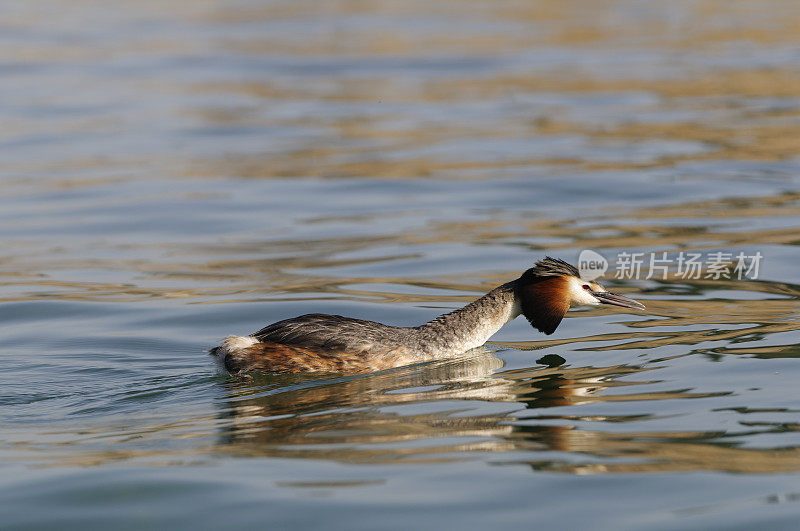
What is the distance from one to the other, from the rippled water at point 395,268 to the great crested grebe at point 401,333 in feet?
0.45

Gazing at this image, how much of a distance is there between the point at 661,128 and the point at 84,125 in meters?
8.39

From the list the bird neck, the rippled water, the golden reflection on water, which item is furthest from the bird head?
the golden reflection on water

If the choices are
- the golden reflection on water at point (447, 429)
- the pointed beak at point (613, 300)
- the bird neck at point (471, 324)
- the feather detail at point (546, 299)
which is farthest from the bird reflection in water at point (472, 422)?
the pointed beak at point (613, 300)

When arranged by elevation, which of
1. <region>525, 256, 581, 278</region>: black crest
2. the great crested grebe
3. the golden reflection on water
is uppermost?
<region>525, 256, 581, 278</region>: black crest

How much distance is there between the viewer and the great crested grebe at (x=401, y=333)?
327 inches

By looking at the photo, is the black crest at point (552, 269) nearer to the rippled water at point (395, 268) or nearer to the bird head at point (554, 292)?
the bird head at point (554, 292)

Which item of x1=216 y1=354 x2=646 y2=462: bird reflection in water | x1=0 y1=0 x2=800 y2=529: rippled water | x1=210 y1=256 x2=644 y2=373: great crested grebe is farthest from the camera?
x1=210 y1=256 x2=644 y2=373: great crested grebe

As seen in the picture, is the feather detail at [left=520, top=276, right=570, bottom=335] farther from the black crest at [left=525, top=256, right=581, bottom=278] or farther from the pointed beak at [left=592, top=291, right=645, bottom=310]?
the pointed beak at [left=592, top=291, right=645, bottom=310]

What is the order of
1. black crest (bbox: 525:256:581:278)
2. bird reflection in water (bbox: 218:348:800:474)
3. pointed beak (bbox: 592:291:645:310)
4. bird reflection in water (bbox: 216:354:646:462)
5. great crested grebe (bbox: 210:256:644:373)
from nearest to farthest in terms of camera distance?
bird reflection in water (bbox: 218:348:800:474) → bird reflection in water (bbox: 216:354:646:462) → great crested grebe (bbox: 210:256:644:373) → black crest (bbox: 525:256:581:278) → pointed beak (bbox: 592:291:645:310)

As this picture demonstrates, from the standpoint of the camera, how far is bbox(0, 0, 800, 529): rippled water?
5.95 m

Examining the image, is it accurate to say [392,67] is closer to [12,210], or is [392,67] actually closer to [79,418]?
[12,210]

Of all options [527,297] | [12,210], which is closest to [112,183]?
[12,210]

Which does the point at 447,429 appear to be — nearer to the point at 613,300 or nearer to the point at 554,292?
the point at 554,292

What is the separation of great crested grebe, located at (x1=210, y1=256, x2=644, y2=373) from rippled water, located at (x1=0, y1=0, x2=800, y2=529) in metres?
0.14
